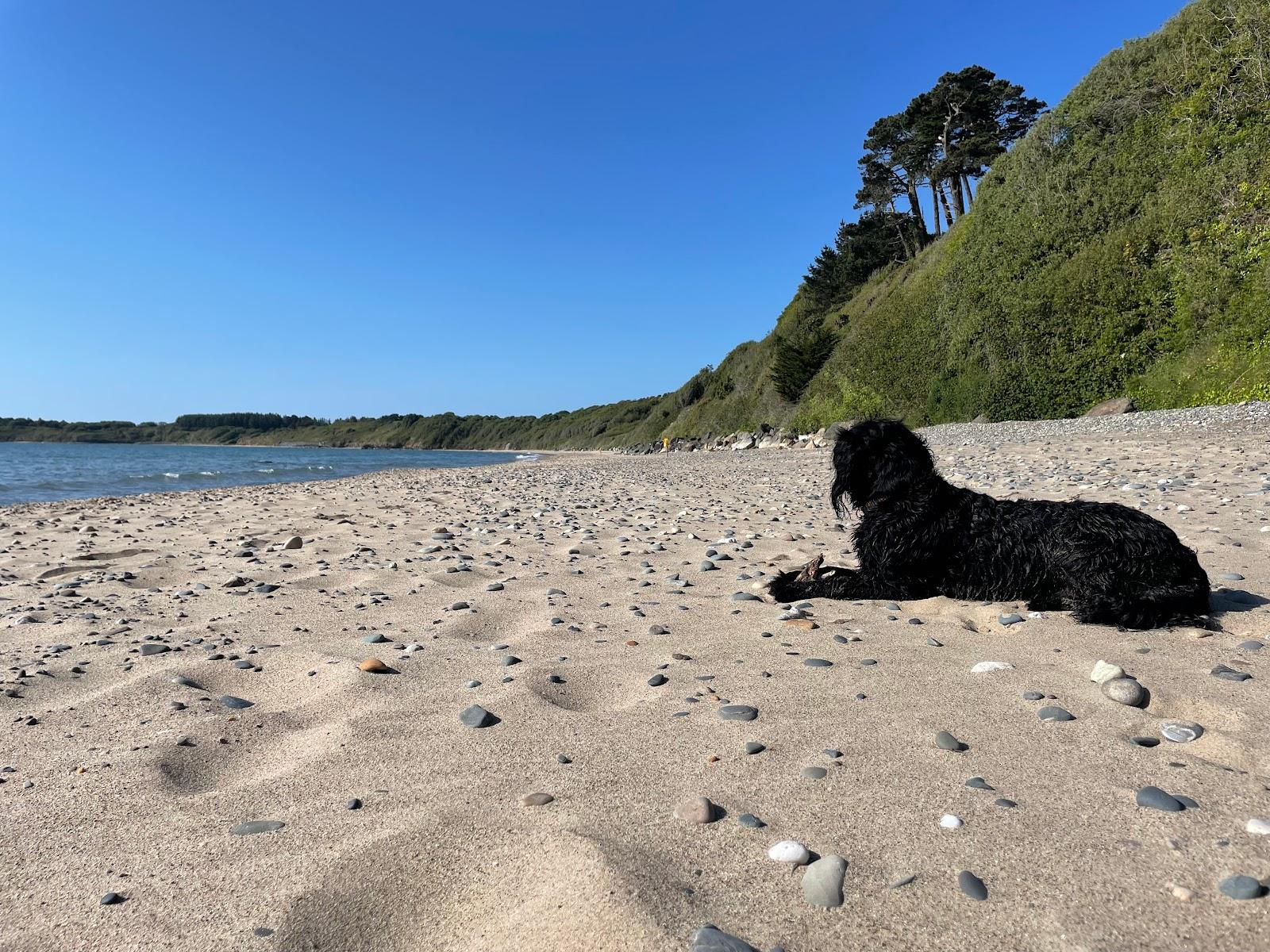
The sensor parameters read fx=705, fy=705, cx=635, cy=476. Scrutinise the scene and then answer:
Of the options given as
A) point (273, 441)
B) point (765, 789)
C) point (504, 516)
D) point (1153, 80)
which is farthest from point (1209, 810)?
point (273, 441)

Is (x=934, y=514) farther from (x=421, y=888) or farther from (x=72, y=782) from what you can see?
(x=72, y=782)

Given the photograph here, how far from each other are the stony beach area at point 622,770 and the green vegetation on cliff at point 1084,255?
20426 mm

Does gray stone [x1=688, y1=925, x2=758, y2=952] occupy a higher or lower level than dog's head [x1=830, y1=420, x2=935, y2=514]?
lower

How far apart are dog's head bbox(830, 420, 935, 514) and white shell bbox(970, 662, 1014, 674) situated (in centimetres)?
164

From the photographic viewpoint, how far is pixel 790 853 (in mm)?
1895

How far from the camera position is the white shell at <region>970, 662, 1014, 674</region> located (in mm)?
3303

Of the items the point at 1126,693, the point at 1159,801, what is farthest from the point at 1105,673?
the point at 1159,801

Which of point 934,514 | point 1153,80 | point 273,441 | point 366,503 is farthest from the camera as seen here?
point 273,441

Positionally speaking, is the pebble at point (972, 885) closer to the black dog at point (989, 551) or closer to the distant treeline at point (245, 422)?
the black dog at point (989, 551)

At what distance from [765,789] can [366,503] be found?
37.3 feet

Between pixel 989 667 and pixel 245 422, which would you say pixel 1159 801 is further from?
pixel 245 422

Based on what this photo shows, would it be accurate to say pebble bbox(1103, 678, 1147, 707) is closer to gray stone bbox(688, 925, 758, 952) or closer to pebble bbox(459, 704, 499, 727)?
gray stone bbox(688, 925, 758, 952)

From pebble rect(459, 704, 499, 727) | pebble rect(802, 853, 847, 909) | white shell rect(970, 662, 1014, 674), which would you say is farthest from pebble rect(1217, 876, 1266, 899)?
pebble rect(459, 704, 499, 727)

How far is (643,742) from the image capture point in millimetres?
2670
